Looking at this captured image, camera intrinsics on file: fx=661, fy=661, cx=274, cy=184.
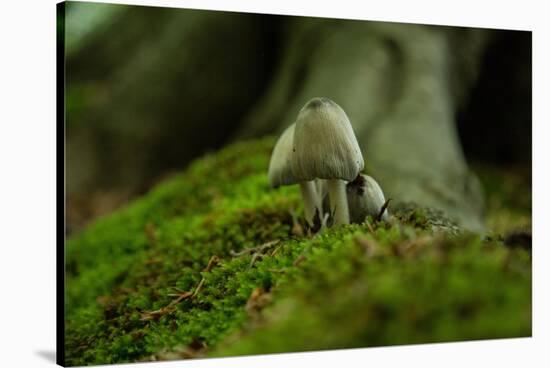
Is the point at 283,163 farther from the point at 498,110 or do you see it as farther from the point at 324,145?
the point at 498,110

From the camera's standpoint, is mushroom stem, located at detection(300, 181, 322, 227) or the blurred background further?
the blurred background

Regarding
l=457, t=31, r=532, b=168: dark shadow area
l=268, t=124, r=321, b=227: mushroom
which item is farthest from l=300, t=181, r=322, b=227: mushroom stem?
l=457, t=31, r=532, b=168: dark shadow area

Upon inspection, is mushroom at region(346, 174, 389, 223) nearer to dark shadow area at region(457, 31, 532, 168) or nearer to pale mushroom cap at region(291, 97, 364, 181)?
pale mushroom cap at region(291, 97, 364, 181)

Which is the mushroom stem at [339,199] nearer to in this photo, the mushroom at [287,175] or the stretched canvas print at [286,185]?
the stretched canvas print at [286,185]

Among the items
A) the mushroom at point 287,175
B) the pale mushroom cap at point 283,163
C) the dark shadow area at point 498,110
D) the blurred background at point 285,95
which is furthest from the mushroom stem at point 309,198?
the dark shadow area at point 498,110

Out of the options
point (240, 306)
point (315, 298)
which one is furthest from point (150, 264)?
point (315, 298)

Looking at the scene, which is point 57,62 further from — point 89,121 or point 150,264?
point 89,121
